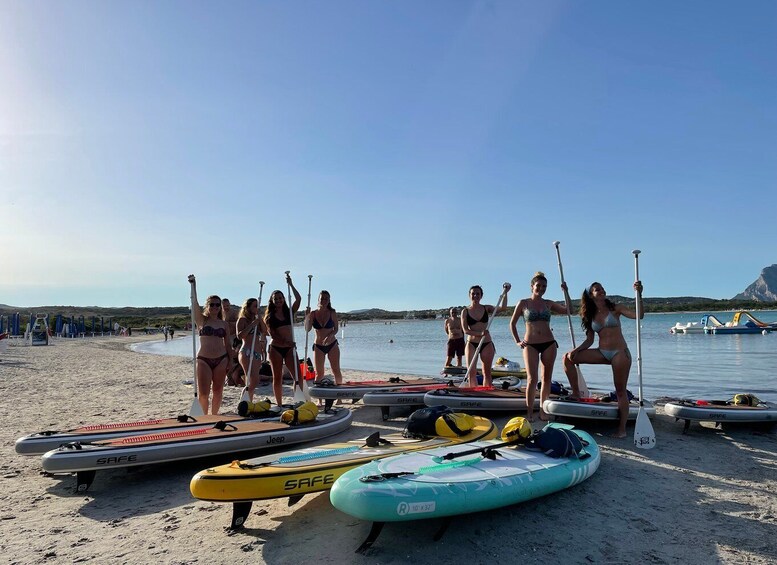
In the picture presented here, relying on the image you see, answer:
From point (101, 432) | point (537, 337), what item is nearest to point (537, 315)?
point (537, 337)

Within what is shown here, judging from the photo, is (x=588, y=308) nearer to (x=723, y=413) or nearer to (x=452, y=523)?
(x=723, y=413)

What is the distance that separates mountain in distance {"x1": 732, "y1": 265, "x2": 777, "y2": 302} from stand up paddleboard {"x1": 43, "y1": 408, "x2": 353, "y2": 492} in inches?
7903

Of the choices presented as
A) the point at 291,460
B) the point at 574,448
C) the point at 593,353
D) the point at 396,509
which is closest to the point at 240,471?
the point at 291,460

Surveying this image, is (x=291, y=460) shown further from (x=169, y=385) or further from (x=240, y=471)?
(x=169, y=385)

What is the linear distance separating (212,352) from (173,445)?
2287mm

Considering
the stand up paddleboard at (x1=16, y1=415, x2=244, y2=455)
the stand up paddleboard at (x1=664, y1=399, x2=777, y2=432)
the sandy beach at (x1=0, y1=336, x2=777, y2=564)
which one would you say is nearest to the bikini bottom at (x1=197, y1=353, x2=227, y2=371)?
the stand up paddleboard at (x1=16, y1=415, x2=244, y2=455)

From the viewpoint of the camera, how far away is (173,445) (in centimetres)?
544

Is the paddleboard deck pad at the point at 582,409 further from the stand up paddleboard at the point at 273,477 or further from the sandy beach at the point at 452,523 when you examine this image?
the stand up paddleboard at the point at 273,477

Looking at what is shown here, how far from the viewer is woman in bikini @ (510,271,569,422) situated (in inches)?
277

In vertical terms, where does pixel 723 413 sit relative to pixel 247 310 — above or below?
below

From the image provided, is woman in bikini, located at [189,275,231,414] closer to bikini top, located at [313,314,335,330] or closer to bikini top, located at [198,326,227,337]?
bikini top, located at [198,326,227,337]

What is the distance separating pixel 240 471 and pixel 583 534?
2702 mm

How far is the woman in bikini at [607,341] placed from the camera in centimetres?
678

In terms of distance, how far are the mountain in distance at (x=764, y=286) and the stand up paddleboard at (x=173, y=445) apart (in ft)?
659
